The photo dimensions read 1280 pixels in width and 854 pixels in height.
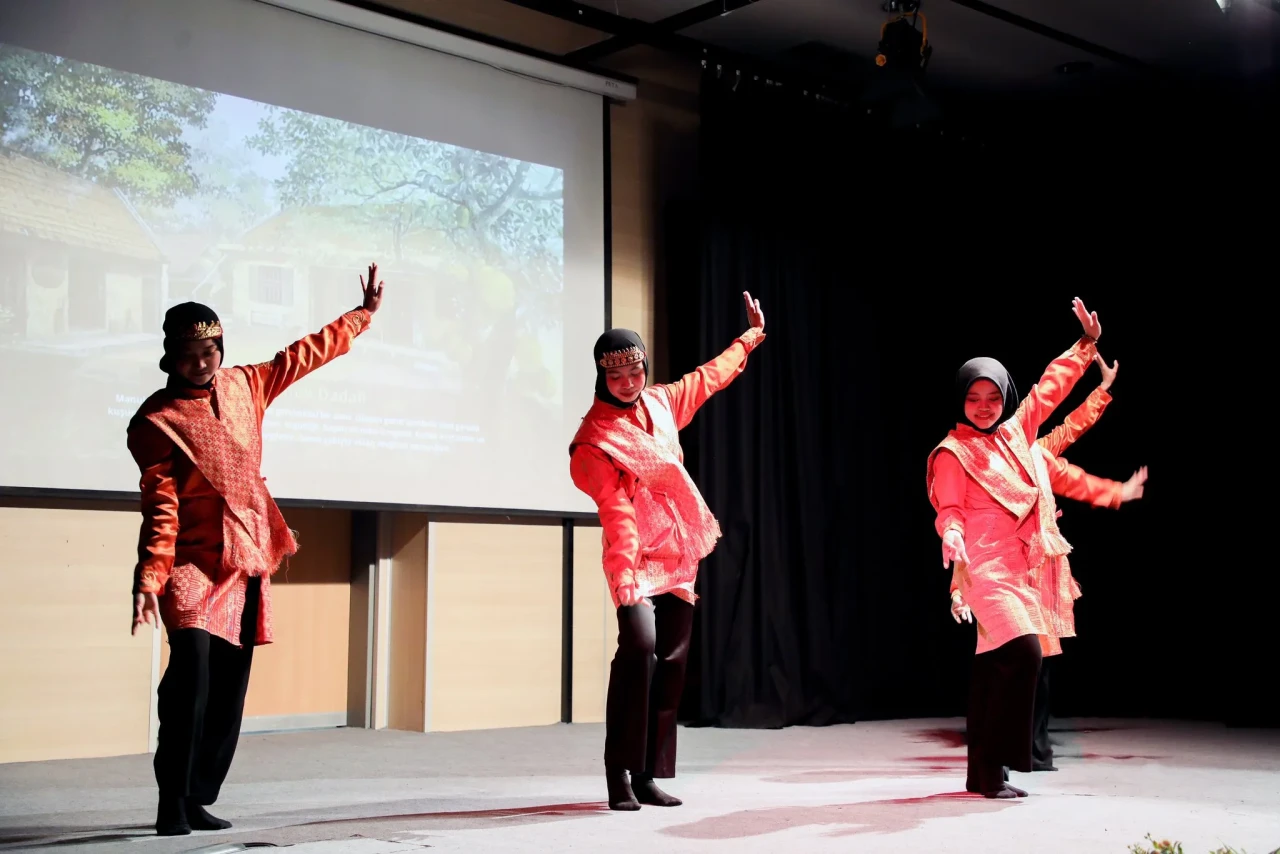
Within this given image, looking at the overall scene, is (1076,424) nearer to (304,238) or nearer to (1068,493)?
(1068,493)

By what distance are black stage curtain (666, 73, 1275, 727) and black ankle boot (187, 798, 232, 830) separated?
11.5 feet

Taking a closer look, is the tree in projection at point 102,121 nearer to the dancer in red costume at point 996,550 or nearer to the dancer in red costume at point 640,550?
the dancer in red costume at point 640,550

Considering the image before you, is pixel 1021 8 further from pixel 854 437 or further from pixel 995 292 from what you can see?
pixel 854 437

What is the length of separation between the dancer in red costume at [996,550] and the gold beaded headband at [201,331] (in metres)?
2.03

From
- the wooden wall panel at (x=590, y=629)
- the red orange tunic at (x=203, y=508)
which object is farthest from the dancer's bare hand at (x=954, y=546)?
the wooden wall panel at (x=590, y=629)

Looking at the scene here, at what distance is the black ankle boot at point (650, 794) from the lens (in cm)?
348

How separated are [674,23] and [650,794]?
14.0 feet

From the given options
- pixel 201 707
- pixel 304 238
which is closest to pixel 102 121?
pixel 304 238

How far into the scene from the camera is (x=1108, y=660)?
733 cm

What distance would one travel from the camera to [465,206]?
608cm

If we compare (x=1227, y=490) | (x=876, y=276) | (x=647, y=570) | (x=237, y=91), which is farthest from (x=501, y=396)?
(x=1227, y=490)

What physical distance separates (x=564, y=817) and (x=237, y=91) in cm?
345

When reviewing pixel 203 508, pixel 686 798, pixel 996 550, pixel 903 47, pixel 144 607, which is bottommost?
pixel 686 798

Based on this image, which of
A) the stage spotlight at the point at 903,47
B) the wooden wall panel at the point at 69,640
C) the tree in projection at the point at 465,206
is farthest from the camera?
the stage spotlight at the point at 903,47
